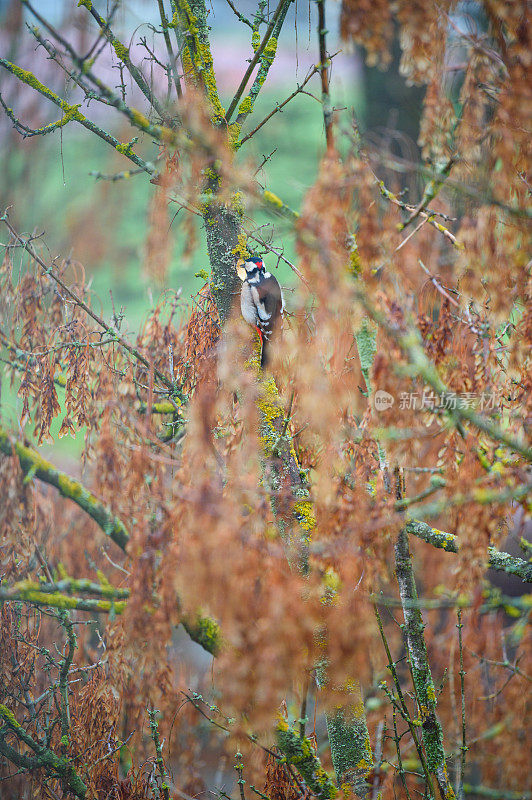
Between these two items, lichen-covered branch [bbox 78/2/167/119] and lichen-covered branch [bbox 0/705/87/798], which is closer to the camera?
lichen-covered branch [bbox 78/2/167/119]

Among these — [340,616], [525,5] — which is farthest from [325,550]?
[525,5]

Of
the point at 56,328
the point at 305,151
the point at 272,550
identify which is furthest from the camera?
the point at 305,151

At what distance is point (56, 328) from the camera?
1.95 m

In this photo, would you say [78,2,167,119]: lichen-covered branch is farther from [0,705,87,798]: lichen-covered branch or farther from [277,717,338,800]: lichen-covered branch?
[0,705,87,798]: lichen-covered branch

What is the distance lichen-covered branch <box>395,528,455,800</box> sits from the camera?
149cm

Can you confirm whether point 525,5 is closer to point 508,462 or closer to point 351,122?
point 351,122

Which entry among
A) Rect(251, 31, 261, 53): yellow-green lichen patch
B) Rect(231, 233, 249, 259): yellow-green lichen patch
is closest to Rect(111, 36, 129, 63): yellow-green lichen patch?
Rect(251, 31, 261, 53): yellow-green lichen patch

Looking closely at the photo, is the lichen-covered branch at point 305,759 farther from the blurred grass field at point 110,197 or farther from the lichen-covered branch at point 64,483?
the blurred grass field at point 110,197

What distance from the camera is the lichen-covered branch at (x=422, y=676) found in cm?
149

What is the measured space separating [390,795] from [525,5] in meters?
2.01

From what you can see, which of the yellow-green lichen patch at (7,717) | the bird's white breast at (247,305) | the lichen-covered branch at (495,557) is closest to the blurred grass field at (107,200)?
the bird's white breast at (247,305)

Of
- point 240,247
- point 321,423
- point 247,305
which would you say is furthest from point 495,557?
point 240,247

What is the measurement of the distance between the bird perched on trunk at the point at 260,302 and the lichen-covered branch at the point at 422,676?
68 cm

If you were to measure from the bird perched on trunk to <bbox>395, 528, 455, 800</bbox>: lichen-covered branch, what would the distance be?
68 cm
